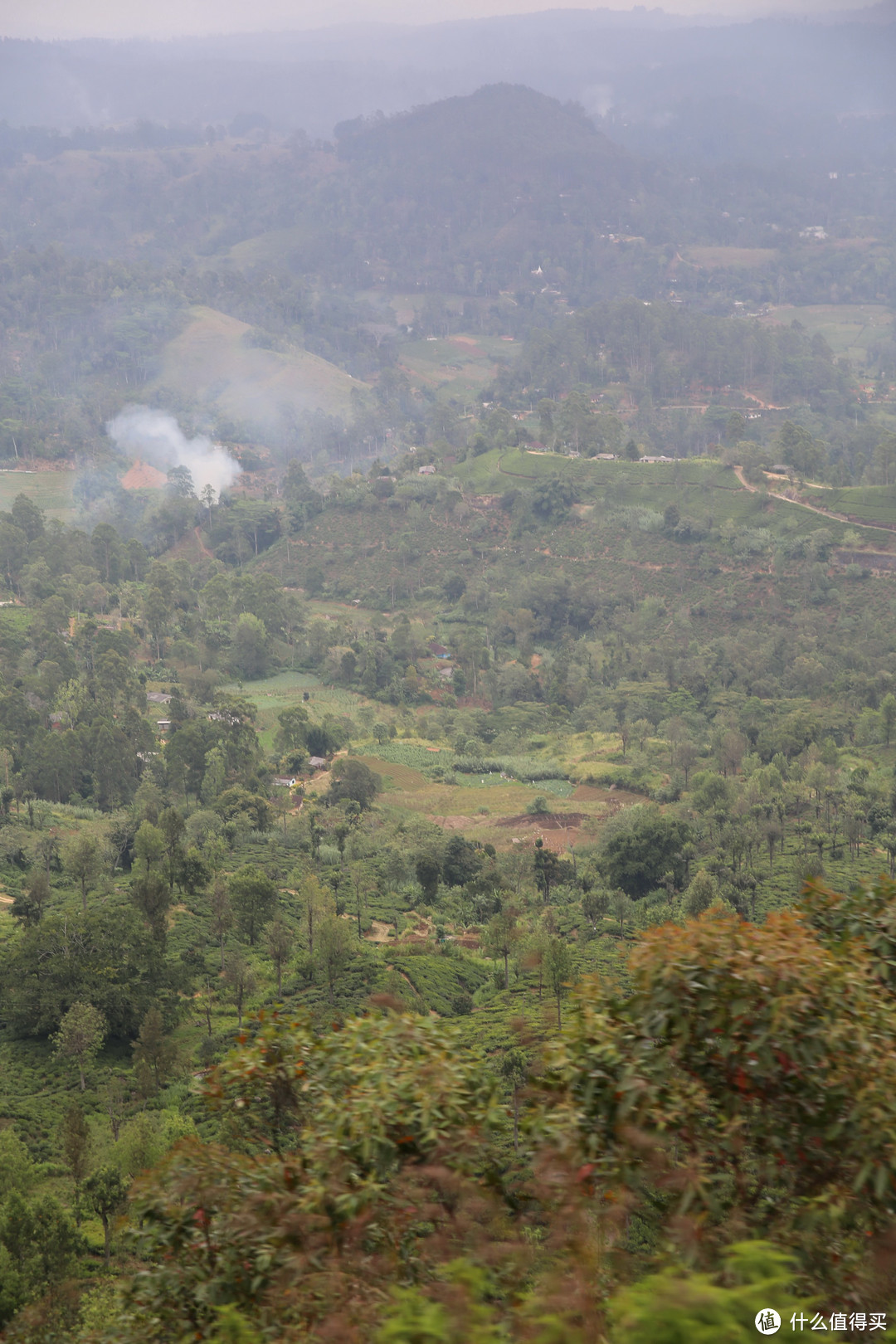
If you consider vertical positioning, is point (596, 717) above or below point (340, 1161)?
below

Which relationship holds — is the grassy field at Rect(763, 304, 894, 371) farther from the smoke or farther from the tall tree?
the tall tree

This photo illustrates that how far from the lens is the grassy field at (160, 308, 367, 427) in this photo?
111125 millimetres

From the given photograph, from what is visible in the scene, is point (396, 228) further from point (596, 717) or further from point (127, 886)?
point (127, 886)

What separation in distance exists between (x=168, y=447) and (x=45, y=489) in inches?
563

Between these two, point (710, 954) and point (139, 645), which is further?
point (139, 645)

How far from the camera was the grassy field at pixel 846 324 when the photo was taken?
12900 cm

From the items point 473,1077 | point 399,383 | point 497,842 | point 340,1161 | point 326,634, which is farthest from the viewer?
point 399,383

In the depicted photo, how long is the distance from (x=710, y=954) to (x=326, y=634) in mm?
58186

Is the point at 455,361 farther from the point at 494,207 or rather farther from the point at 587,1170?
the point at 587,1170

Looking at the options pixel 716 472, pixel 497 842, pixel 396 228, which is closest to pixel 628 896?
pixel 497 842

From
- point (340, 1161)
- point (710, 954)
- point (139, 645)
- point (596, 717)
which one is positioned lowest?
point (596, 717)

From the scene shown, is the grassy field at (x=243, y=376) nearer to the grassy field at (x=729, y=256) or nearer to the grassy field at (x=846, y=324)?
the grassy field at (x=846, y=324)

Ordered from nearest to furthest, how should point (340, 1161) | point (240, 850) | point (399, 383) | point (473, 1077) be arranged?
point (340, 1161) → point (473, 1077) → point (240, 850) → point (399, 383)

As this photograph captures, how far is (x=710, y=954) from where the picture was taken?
591 centimetres
